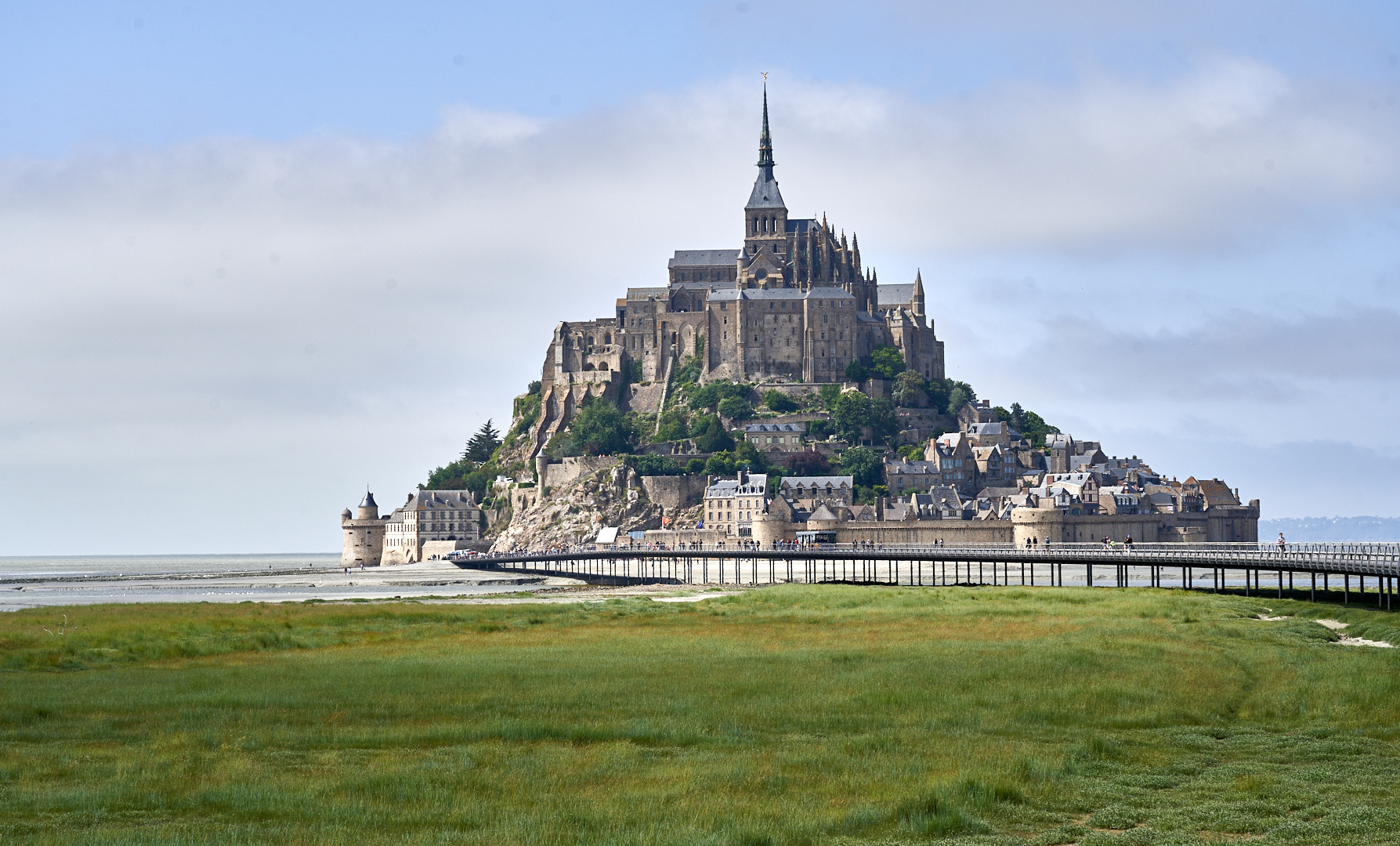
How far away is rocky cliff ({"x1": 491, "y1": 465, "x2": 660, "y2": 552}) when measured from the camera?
529 ft

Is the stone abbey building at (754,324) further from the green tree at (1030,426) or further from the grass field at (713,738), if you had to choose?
the grass field at (713,738)

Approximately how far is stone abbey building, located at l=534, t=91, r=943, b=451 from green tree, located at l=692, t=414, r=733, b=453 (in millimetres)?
9697

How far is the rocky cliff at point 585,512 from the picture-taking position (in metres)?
161

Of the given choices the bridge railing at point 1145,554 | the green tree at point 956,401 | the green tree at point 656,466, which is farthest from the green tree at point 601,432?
the green tree at point 956,401

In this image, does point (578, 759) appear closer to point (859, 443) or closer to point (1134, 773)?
point (1134, 773)

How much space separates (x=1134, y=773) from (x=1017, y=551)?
6964cm

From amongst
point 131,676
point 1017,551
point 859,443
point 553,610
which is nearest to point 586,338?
point 859,443

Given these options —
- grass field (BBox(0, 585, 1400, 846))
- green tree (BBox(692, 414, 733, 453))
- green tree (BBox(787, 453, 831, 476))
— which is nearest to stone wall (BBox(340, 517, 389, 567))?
green tree (BBox(692, 414, 733, 453))

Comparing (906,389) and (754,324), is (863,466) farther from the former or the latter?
(754,324)

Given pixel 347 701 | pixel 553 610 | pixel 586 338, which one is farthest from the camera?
pixel 586 338

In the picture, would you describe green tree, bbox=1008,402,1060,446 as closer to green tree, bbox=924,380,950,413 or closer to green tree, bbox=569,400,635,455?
green tree, bbox=924,380,950,413

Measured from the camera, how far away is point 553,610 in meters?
70.7

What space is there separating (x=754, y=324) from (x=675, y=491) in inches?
1021

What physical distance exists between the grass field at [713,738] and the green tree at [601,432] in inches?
4753
